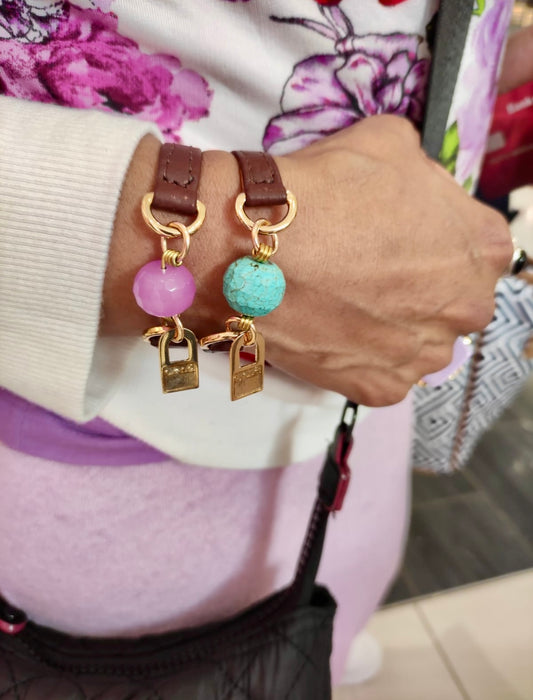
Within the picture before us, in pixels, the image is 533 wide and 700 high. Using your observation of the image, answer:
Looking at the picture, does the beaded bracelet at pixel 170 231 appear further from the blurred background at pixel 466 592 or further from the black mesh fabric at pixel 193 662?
the blurred background at pixel 466 592

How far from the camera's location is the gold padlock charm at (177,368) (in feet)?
0.98

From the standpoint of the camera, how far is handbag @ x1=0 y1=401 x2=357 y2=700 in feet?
1.38

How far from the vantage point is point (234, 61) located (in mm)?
344

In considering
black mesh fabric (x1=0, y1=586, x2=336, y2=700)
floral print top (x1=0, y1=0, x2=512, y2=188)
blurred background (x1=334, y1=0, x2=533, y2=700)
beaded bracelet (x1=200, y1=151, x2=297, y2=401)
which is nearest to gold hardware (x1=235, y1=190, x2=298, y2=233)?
beaded bracelet (x1=200, y1=151, x2=297, y2=401)

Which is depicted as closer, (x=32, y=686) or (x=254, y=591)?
(x=32, y=686)

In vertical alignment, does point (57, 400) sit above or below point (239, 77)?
below

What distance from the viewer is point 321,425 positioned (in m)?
0.48

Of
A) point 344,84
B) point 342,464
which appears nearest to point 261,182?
point 344,84

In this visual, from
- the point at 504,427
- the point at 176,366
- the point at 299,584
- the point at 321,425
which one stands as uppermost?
the point at 176,366

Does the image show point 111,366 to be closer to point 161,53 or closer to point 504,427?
point 161,53

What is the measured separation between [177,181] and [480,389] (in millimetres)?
577

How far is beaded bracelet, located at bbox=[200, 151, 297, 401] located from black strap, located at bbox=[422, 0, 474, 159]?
6.6 inches

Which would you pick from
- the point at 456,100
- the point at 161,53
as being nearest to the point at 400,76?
the point at 456,100

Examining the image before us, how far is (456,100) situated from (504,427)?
146 centimetres
